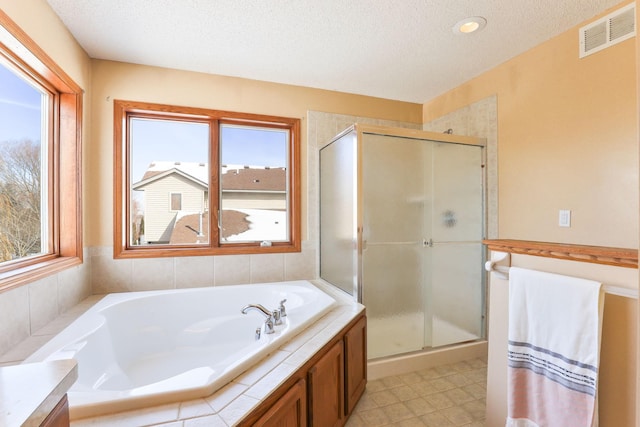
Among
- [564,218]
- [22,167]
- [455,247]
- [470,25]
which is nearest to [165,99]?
[22,167]

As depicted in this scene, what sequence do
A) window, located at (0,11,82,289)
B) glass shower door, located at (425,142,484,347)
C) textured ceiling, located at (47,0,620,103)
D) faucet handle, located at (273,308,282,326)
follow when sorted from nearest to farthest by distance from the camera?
window, located at (0,11,82,289) → faucet handle, located at (273,308,282,326) → textured ceiling, located at (47,0,620,103) → glass shower door, located at (425,142,484,347)

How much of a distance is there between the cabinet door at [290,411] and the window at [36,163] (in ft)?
4.33

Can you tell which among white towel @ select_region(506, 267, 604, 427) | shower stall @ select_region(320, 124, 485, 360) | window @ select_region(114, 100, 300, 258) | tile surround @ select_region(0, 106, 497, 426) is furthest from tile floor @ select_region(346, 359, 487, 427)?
window @ select_region(114, 100, 300, 258)

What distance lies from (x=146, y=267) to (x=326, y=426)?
1.77 meters

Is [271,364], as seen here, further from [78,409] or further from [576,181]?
[576,181]

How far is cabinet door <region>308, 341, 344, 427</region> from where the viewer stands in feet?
4.42

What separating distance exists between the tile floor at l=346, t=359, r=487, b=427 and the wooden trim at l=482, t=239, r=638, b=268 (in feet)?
3.50

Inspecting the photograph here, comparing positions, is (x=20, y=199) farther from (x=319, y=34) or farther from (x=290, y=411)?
(x=319, y=34)

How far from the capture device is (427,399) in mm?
1962

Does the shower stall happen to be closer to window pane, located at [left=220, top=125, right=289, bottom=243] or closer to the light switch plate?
window pane, located at [left=220, top=125, right=289, bottom=243]

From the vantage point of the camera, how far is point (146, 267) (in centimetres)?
238

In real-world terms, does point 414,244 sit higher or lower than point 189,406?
higher

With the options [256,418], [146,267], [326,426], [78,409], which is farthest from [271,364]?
[146,267]

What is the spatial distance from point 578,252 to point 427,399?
4.39ft
